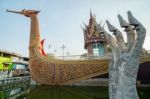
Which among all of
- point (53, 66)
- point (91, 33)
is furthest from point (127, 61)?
point (91, 33)

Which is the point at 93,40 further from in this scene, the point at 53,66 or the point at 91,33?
the point at 53,66

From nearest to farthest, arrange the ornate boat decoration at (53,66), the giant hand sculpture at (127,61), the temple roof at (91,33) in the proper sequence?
the giant hand sculpture at (127,61) → the ornate boat decoration at (53,66) → the temple roof at (91,33)

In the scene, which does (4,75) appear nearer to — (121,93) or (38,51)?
(38,51)

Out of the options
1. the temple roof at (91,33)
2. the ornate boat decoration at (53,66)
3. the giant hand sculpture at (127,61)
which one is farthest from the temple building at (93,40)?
Result: the giant hand sculpture at (127,61)

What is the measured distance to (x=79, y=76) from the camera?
1614 cm

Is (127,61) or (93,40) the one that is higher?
(93,40)

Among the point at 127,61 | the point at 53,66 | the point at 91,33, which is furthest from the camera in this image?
the point at 91,33

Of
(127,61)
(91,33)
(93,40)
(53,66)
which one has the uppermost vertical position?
(91,33)

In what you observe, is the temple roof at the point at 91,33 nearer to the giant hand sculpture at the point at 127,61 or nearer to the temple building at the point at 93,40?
the temple building at the point at 93,40

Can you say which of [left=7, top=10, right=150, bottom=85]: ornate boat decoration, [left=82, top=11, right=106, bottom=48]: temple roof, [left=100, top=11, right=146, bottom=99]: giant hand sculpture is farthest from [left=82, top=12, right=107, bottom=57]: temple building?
[left=100, top=11, right=146, bottom=99]: giant hand sculpture

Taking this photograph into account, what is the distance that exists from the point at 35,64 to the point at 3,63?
20.7 feet

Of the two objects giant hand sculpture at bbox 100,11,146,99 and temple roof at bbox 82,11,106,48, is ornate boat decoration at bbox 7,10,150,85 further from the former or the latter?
giant hand sculpture at bbox 100,11,146,99

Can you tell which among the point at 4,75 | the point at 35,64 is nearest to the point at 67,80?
the point at 35,64

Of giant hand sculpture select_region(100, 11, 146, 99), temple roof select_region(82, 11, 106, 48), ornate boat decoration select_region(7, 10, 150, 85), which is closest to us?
giant hand sculpture select_region(100, 11, 146, 99)
